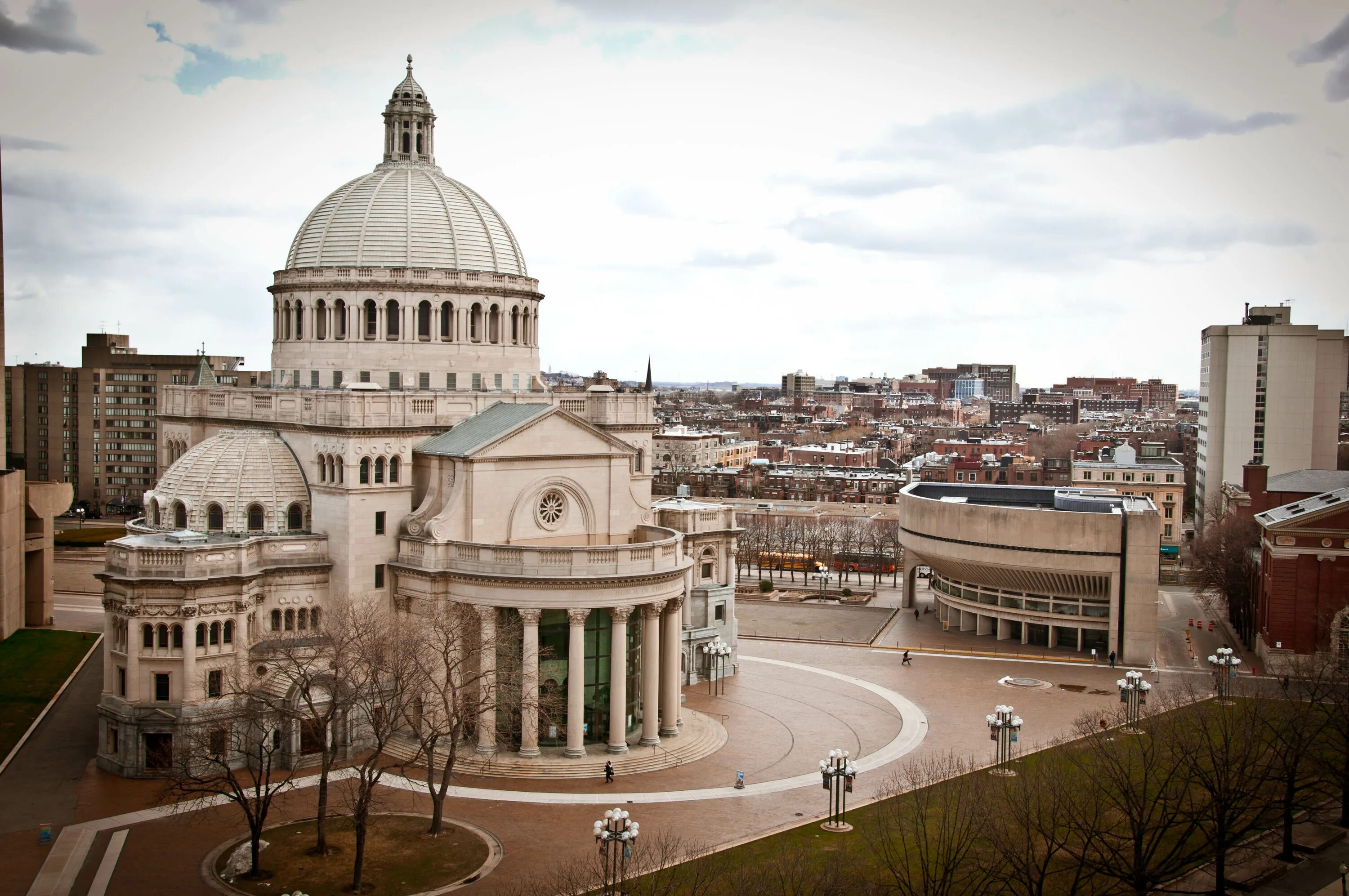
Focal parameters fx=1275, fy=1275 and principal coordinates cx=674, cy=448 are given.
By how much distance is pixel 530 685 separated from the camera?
6456 cm

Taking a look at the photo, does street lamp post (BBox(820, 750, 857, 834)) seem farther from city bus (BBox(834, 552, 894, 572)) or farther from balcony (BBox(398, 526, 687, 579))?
city bus (BBox(834, 552, 894, 572))

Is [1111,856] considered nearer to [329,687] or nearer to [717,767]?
[717,767]

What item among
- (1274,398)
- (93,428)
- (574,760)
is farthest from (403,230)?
(1274,398)

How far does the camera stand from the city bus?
143 m

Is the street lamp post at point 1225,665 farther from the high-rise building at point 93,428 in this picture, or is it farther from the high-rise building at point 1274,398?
the high-rise building at point 93,428

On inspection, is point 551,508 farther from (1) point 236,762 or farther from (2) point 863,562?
(2) point 863,562

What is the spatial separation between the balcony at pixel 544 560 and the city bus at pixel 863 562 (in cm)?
7623

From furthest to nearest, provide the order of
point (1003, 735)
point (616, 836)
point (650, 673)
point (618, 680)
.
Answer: point (650, 673)
point (618, 680)
point (1003, 735)
point (616, 836)

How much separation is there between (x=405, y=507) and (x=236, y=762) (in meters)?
16.1

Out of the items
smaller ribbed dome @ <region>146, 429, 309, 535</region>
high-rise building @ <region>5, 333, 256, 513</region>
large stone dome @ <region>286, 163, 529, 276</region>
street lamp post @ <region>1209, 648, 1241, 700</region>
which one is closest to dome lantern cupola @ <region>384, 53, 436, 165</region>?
large stone dome @ <region>286, 163, 529, 276</region>

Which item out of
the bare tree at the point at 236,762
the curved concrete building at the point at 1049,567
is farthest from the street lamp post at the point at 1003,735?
the bare tree at the point at 236,762

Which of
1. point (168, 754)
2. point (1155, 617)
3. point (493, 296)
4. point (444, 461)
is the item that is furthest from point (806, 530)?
point (168, 754)

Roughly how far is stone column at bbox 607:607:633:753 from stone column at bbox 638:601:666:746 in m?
1.43

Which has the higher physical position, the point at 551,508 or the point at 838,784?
the point at 551,508
